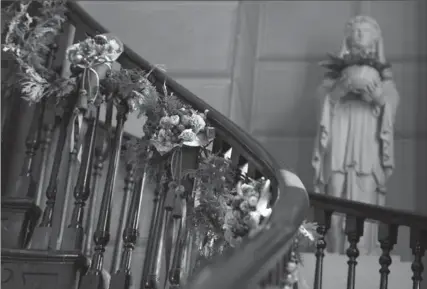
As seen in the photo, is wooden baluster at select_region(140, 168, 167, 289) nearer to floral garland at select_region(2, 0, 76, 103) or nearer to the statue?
floral garland at select_region(2, 0, 76, 103)

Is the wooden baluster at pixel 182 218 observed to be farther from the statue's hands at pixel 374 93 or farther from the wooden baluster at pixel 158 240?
the statue's hands at pixel 374 93

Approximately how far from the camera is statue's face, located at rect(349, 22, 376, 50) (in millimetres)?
5094

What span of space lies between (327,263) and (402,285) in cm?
36

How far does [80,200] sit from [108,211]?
0.40 feet

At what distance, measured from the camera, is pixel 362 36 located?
5113 mm

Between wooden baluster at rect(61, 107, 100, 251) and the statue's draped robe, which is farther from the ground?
the statue's draped robe

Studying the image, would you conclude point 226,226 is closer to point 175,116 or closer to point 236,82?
point 175,116

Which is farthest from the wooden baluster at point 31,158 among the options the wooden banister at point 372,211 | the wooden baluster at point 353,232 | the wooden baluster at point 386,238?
the wooden baluster at point 386,238

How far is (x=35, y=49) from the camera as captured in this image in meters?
3.71

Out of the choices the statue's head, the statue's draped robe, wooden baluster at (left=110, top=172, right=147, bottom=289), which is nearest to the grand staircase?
wooden baluster at (left=110, top=172, right=147, bottom=289)

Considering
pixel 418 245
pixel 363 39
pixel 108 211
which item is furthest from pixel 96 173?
pixel 363 39

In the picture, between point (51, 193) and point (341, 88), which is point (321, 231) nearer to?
point (51, 193)

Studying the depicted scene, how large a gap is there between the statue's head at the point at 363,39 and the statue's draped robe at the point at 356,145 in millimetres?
205

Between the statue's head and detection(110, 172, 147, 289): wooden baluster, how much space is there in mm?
2217
